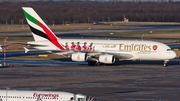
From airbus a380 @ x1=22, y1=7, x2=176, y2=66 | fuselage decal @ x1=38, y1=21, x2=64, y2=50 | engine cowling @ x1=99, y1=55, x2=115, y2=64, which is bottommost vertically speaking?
engine cowling @ x1=99, y1=55, x2=115, y2=64

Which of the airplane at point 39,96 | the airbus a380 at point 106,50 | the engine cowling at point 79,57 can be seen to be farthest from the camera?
the airbus a380 at point 106,50

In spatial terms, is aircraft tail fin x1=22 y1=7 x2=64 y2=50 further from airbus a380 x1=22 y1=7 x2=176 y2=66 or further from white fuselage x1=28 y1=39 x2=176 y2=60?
white fuselage x1=28 y1=39 x2=176 y2=60

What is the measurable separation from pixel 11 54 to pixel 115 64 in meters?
17.4

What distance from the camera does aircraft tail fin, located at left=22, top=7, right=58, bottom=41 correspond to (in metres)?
74.4

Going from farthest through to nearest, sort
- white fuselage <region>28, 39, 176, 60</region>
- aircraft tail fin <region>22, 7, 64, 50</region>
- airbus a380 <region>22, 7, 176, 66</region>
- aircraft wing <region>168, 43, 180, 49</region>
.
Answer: aircraft wing <region>168, 43, 180, 49</region> < aircraft tail fin <region>22, 7, 64, 50</region> < white fuselage <region>28, 39, 176, 60</region> < airbus a380 <region>22, 7, 176, 66</region>

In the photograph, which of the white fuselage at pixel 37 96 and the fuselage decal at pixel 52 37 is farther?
the fuselage decal at pixel 52 37

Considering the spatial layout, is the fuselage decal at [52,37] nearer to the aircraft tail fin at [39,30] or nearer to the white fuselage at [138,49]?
the aircraft tail fin at [39,30]

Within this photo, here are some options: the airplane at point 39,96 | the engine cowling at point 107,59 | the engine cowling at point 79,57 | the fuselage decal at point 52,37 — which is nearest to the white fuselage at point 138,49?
the engine cowling at point 107,59

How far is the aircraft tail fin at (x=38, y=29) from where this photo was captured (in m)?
74.4

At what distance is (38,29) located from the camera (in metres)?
74.9

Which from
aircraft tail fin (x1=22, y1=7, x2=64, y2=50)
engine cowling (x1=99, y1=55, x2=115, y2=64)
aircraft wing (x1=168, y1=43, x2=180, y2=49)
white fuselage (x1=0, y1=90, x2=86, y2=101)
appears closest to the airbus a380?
engine cowling (x1=99, y1=55, x2=115, y2=64)

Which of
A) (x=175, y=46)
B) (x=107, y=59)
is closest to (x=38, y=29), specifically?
(x=107, y=59)

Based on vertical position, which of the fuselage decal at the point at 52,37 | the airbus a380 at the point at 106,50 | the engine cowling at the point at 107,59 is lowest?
the engine cowling at the point at 107,59

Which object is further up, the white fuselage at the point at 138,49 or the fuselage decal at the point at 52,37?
the fuselage decal at the point at 52,37
